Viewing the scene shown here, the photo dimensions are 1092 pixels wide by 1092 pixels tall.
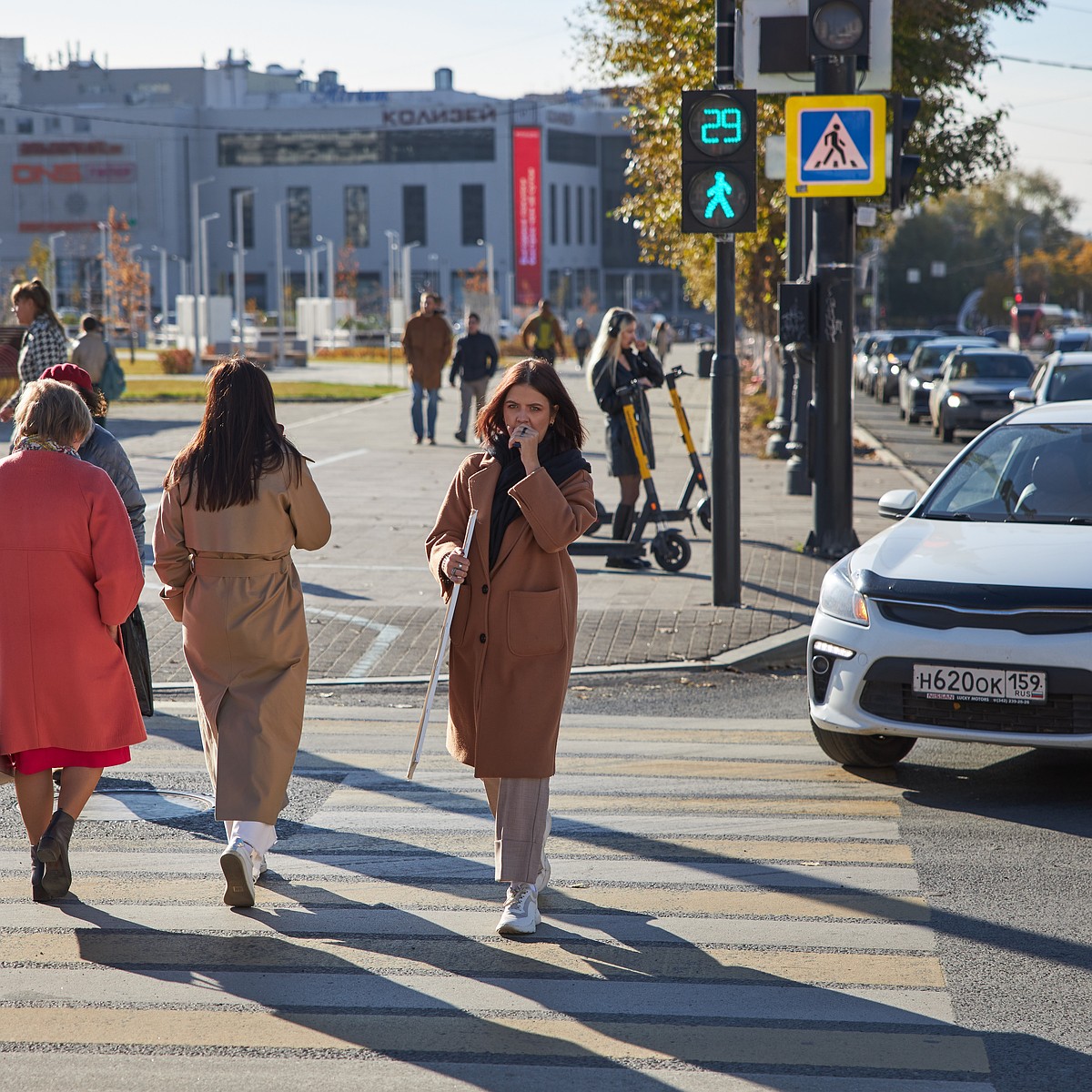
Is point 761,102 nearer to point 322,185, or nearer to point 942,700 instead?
point 942,700

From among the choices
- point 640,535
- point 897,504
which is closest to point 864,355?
point 640,535

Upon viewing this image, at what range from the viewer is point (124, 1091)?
394 cm

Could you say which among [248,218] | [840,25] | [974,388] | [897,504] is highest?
[248,218]

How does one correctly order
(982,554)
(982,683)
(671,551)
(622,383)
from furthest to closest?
1. (671,551)
2. (622,383)
3. (982,554)
4. (982,683)

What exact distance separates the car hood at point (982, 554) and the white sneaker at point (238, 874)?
2.88 meters

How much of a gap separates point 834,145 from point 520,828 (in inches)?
316

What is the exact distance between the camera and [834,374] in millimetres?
12359

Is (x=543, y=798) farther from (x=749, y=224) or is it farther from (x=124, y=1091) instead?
(x=749, y=224)

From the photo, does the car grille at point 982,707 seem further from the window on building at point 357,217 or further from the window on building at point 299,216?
the window on building at point 299,216

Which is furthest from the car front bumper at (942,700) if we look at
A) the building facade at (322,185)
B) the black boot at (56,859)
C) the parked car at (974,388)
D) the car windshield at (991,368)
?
the building facade at (322,185)

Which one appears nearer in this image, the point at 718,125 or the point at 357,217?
the point at 718,125

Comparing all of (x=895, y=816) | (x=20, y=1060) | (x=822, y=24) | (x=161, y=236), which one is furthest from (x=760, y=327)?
(x=161, y=236)

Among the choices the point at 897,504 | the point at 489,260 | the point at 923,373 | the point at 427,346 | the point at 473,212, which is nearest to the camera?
the point at 897,504

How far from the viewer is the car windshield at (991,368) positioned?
101 ft
